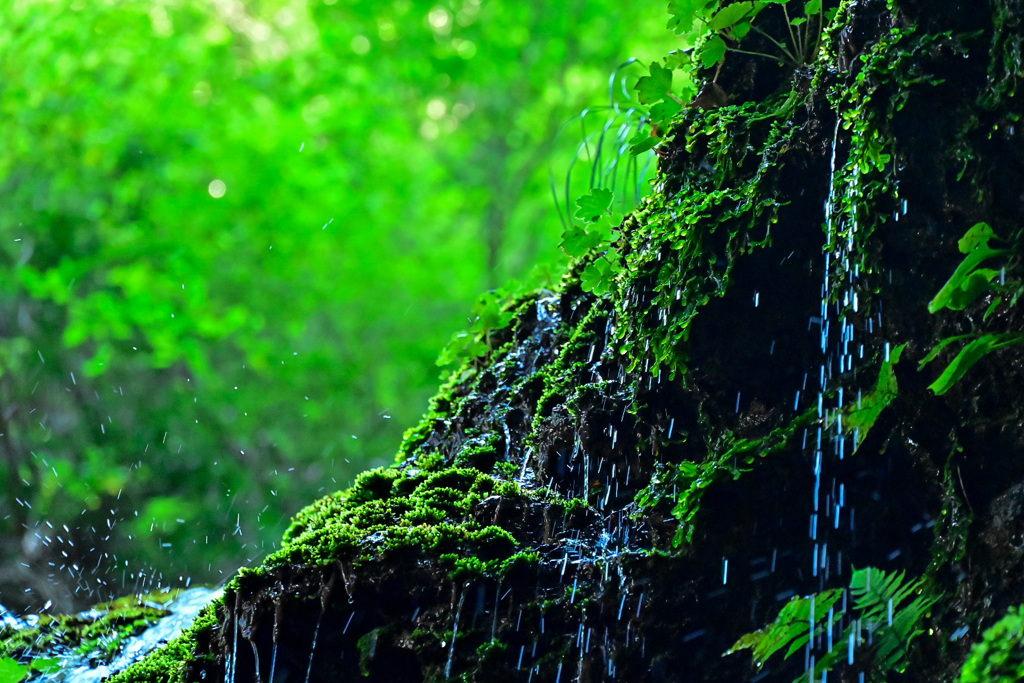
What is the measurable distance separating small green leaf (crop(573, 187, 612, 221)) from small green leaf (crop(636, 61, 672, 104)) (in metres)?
0.34

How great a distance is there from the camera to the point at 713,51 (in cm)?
227

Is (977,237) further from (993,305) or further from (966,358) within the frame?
(966,358)

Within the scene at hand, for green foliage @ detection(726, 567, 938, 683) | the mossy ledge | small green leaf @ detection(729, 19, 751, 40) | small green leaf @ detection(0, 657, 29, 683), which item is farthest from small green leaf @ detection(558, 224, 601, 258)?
small green leaf @ detection(0, 657, 29, 683)

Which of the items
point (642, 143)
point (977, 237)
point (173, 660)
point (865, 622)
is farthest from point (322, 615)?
point (977, 237)

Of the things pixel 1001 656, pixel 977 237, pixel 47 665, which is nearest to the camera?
pixel 1001 656

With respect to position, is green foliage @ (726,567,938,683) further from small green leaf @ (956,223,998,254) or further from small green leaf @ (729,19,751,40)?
small green leaf @ (729,19,751,40)

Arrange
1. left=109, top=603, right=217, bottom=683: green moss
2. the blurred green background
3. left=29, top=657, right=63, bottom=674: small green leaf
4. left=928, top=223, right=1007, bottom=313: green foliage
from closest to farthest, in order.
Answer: left=928, top=223, right=1007, bottom=313: green foliage < left=109, top=603, right=217, bottom=683: green moss < left=29, top=657, right=63, bottom=674: small green leaf < the blurred green background

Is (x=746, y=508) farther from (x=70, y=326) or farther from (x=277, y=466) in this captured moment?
(x=277, y=466)

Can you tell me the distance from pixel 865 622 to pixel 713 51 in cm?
166

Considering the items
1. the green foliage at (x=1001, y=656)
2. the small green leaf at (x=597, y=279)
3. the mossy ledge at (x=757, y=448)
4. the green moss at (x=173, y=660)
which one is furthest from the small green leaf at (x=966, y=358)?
the green moss at (x=173, y=660)

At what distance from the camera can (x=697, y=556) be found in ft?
6.84

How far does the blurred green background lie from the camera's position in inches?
360

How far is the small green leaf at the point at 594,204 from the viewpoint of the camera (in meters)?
2.24

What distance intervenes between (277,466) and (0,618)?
8780 millimetres
